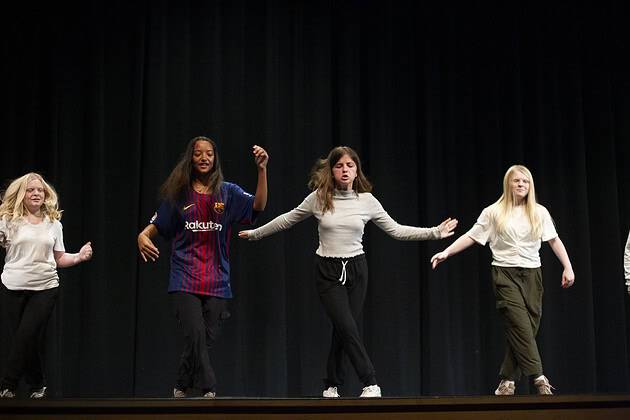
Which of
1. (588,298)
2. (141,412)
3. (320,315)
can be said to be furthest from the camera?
(588,298)

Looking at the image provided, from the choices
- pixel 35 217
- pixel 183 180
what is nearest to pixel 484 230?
pixel 183 180

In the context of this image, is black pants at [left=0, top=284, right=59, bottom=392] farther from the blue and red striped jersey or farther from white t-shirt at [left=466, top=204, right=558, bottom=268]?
white t-shirt at [left=466, top=204, right=558, bottom=268]

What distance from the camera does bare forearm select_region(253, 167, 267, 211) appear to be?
186 inches

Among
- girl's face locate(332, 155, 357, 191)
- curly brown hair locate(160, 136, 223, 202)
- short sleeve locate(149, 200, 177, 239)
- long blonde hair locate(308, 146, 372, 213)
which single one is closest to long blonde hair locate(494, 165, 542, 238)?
long blonde hair locate(308, 146, 372, 213)

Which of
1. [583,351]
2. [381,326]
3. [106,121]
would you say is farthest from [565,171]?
[106,121]

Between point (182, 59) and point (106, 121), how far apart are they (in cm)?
83

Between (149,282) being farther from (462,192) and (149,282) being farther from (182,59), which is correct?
(462,192)

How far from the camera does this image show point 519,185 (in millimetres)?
5250

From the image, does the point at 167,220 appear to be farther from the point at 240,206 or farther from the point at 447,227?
the point at 447,227

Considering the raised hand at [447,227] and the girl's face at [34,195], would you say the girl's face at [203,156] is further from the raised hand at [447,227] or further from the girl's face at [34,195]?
the raised hand at [447,227]

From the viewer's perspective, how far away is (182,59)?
6730 mm

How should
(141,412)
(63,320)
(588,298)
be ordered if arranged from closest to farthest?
(141,412) → (63,320) → (588,298)

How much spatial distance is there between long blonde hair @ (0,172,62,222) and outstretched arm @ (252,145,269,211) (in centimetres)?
134

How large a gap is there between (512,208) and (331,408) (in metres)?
2.23
